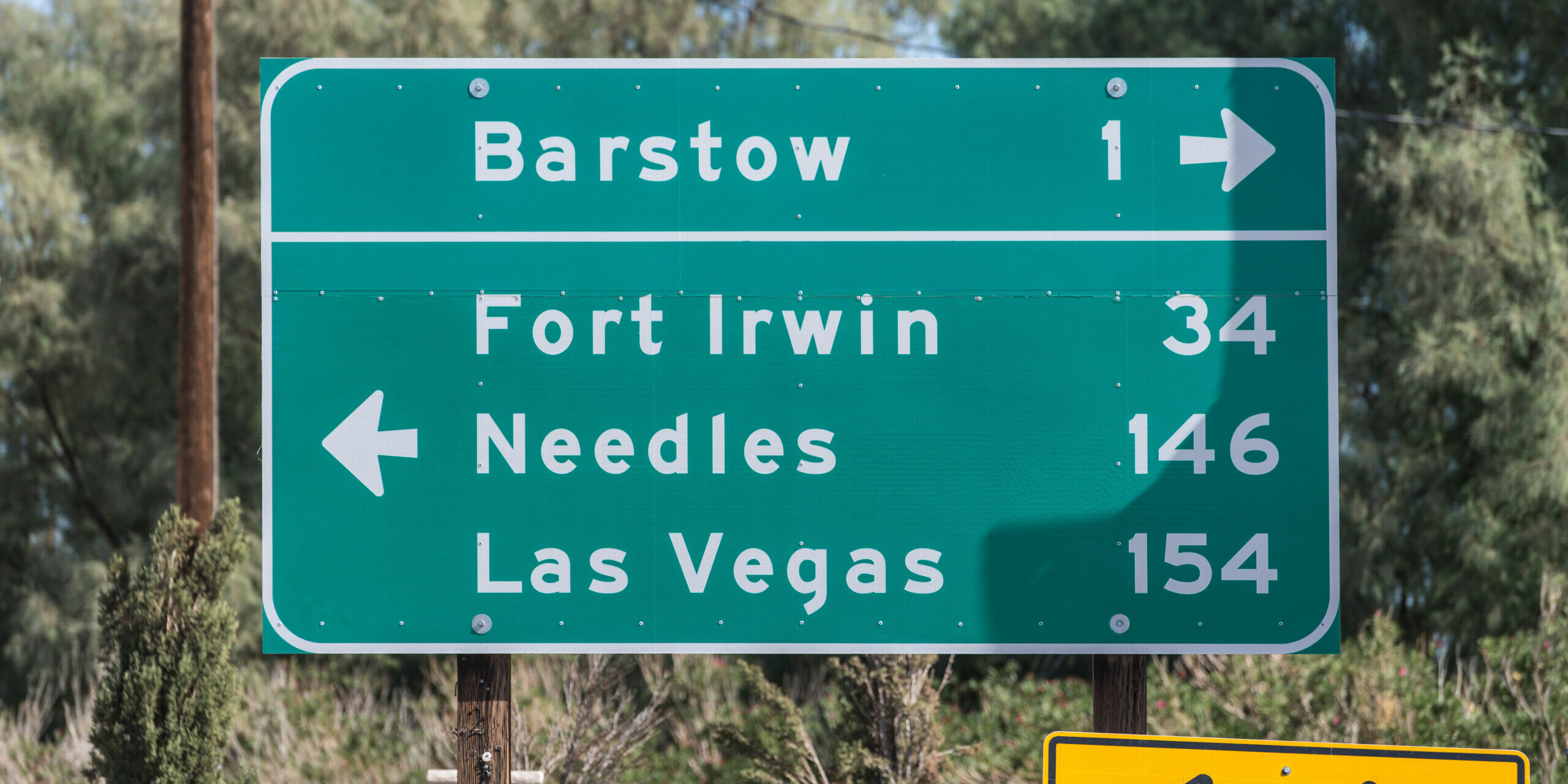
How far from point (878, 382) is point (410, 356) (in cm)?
134

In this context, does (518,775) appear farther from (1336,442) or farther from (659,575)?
(1336,442)

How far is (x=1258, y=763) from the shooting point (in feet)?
9.18

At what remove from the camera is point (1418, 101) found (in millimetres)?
12508

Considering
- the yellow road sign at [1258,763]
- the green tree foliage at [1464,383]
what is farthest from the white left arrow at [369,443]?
the green tree foliage at [1464,383]

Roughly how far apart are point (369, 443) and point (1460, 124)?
11562 mm

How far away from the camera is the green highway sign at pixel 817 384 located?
11.1 feet

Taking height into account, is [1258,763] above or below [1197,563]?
below

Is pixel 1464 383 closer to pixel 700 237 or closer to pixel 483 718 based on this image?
pixel 700 237

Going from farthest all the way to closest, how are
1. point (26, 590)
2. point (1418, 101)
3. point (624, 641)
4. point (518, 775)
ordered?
point (26, 590) < point (1418, 101) < point (518, 775) < point (624, 641)

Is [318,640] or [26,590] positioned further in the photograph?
[26,590]

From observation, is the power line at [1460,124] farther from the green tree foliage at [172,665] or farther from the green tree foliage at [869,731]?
the green tree foliage at [172,665]

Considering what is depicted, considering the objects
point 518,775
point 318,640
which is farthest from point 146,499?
point 318,640

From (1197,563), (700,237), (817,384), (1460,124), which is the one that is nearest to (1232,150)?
(1197,563)

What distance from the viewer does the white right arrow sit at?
3424mm
